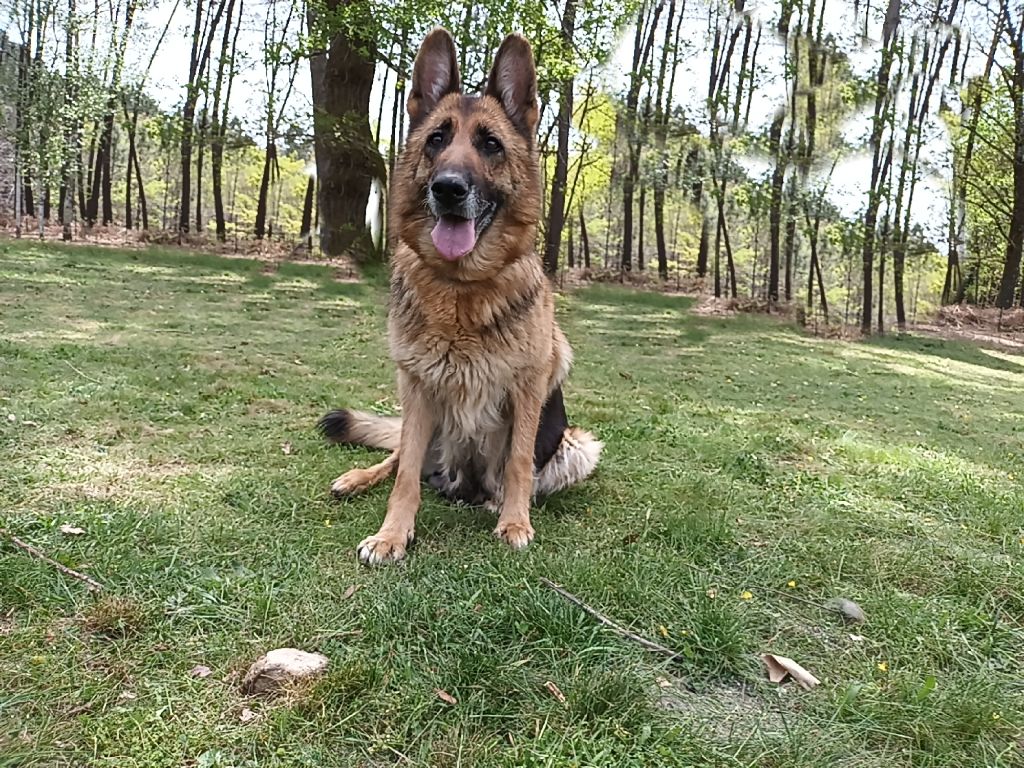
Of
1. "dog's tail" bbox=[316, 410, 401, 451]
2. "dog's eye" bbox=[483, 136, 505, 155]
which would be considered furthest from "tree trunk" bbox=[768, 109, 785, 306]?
"dog's eye" bbox=[483, 136, 505, 155]

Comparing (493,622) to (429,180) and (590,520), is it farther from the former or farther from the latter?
(429,180)

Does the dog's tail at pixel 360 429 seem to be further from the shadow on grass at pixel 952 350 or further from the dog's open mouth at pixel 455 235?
the shadow on grass at pixel 952 350

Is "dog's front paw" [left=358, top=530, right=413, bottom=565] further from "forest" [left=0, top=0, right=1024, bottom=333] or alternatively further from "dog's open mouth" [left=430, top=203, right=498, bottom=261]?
"forest" [left=0, top=0, right=1024, bottom=333]

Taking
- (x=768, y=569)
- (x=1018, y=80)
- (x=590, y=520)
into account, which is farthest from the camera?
(x=1018, y=80)

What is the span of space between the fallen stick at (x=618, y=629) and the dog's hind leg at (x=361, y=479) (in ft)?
5.10

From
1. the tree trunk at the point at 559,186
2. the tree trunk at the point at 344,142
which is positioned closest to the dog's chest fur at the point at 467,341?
the tree trunk at the point at 344,142

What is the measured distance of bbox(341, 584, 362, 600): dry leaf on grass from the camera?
269cm

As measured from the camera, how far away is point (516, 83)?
3709 mm

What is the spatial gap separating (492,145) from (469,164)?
24cm

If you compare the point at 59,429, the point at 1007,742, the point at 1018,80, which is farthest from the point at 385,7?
the point at 1018,80

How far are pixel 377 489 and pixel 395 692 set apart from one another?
6.46ft

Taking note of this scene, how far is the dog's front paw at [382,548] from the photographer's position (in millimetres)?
3062

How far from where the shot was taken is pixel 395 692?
6.81 ft

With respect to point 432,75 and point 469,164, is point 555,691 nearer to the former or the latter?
point 469,164
